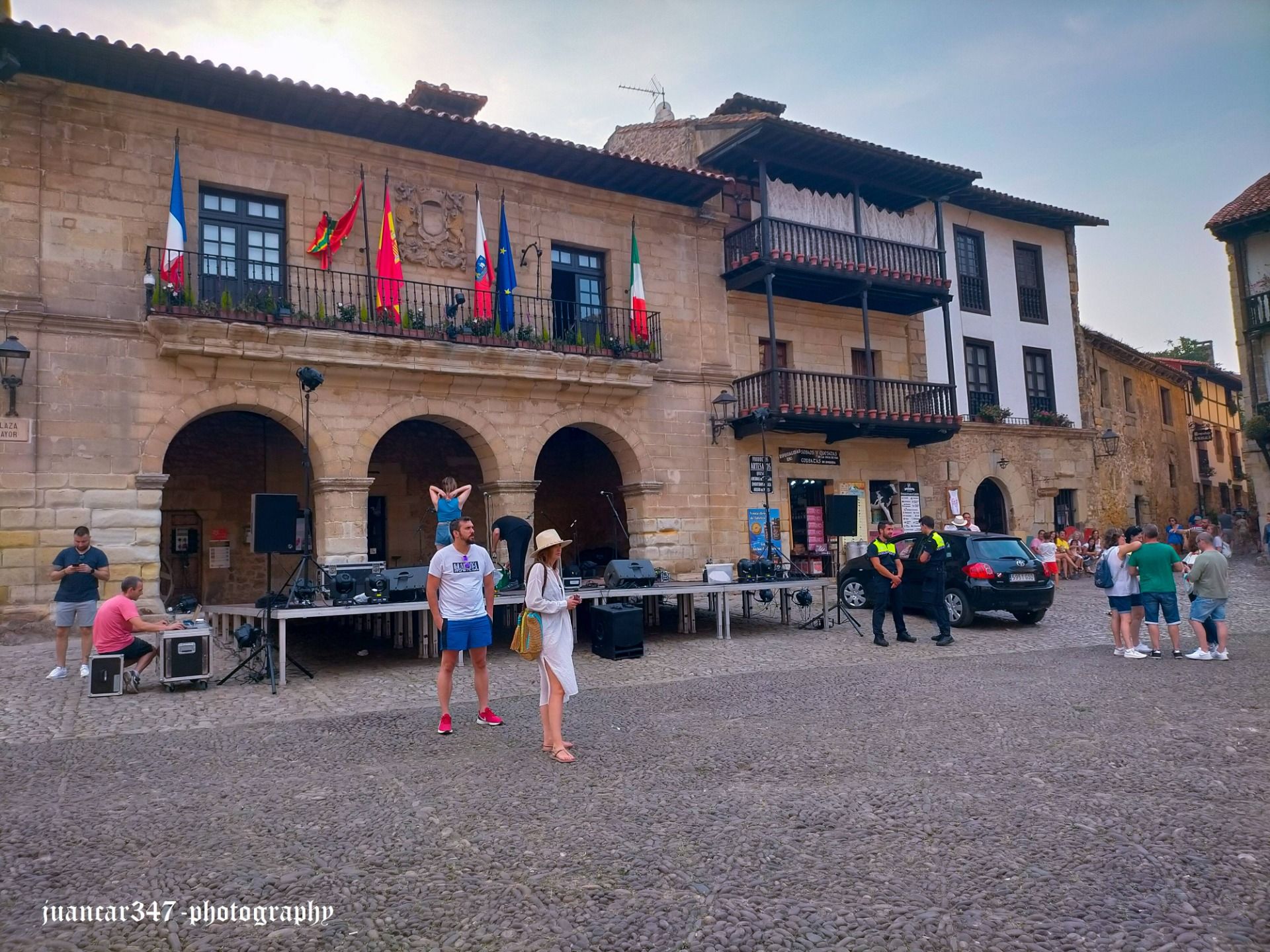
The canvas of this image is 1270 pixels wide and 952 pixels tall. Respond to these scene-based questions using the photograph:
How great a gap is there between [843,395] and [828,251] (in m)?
2.98

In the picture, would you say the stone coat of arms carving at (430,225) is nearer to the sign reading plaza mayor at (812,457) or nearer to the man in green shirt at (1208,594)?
the sign reading plaza mayor at (812,457)

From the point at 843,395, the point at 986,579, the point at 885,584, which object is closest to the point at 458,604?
the point at 885,584

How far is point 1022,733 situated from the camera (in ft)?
20.0

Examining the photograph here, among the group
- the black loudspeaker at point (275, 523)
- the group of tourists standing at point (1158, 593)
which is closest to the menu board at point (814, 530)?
the group of tourists standing at point (1158, 593)

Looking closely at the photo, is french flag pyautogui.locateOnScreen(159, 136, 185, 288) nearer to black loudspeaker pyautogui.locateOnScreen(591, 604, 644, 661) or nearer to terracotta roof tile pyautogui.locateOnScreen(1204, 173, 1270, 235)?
black loudspeaker pyautogui.locateOnScreen(591, 604, 644, 661)

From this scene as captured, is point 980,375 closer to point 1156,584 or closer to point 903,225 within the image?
point 903,225

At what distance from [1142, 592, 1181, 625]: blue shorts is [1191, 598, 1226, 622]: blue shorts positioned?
0.56ft

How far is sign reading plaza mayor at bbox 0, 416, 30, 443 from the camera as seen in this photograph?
36.6 ft

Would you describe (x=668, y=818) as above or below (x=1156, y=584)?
below

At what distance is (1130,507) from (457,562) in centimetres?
2436

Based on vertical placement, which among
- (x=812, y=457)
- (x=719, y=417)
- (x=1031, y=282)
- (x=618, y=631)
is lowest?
(x=618, y=631)

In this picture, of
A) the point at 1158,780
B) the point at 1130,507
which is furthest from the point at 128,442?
the point at 1130,507

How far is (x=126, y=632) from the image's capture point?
816 cm

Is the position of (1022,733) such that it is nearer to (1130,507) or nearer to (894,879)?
(894,879)
